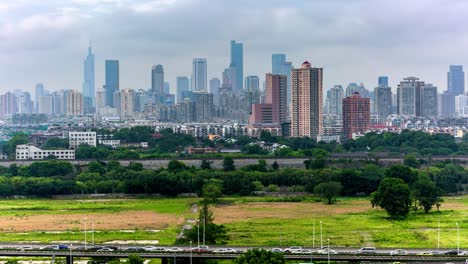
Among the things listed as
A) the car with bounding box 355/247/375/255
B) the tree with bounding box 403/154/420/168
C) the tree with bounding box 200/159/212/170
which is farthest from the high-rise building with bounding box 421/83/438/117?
the car with bounding box 355/247/375/255

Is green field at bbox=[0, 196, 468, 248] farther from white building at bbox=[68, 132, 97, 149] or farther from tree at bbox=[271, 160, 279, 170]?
white building at bbox=[68, 132, 97, 149]

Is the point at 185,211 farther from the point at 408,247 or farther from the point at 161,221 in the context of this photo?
the point at 408,247

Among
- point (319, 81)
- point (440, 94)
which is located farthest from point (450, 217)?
point (440, 94)

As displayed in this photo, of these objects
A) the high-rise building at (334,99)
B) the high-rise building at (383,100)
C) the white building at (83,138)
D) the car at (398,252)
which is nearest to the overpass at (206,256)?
the car at (398,252)

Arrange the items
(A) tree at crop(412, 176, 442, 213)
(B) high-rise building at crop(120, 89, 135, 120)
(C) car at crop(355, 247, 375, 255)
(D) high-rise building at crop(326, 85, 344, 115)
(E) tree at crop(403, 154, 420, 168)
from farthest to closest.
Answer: (B) high-rise building at crop(120, 89, 135, 120), (D) high-rise building at crop(326, 85, 344, 115), (E) tree at crop(403, 154, 420, 168), (A) tree at crop(412, 176, 442, 213), (C) car at crop(355, 247, 375, 255)

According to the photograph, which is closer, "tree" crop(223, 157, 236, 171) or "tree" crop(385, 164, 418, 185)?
"tree" crop(385, 164, 418, 185)
